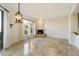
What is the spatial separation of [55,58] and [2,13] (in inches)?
197

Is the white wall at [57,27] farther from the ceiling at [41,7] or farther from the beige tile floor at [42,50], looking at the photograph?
the beige tile floor at [42,50]

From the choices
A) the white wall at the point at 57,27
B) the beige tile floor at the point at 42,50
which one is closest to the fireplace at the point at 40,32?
the white wall at the point at 57,27

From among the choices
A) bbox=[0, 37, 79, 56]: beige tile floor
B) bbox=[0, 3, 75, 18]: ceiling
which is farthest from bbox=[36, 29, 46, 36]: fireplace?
bbox=[0, 37, 79, 56]: beige tile floor

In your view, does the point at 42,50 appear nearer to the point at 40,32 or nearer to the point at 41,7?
the point at 41,7

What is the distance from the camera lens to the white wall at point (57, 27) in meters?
11.7

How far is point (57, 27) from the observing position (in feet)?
39.9

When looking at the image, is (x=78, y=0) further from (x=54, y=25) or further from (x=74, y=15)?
(x=54, y=25)

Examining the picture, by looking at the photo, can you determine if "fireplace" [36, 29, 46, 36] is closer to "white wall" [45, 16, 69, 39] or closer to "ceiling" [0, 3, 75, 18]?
"white wall" [45, 16, 69, 39]

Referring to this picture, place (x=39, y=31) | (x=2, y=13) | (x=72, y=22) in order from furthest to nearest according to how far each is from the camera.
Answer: (x=39, y=31) → (x=72, y=22) → (x=2, y=13)

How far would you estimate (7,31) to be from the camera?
20.7 feet

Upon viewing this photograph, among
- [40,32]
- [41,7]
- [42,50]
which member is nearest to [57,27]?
[40,32]

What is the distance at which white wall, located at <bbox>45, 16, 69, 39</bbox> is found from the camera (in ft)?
38.2

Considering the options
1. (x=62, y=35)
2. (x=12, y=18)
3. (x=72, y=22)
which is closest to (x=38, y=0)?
(x=12, y=18)

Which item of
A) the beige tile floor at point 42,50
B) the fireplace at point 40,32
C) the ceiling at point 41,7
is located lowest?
the beige tile floor at point 42,50
